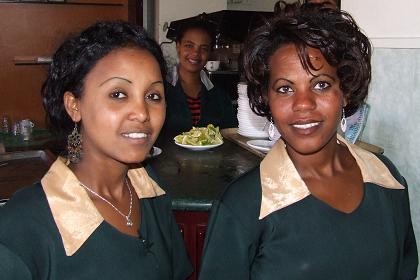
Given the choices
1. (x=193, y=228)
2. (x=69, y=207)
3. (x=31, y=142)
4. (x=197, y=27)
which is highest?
(x=197, y=27)

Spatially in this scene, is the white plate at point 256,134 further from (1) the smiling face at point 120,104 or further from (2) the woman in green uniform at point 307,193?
(1) the smiling face at point 120,104

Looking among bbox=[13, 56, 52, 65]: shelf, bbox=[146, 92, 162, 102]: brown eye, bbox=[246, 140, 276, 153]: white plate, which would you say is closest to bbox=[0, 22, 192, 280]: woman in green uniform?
bbox=[146, 92, 162, 102]: brown eye

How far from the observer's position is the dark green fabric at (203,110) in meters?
2.93

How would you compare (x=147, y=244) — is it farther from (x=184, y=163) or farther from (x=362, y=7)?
(x=362, y=7)

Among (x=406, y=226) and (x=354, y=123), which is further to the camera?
(x=354, y=123)

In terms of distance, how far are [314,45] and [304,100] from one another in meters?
0.14

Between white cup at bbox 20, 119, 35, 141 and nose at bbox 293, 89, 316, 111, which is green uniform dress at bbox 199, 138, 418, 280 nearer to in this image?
nose at bbox 293, 89, 316, 111

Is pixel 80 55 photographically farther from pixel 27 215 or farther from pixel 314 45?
pixel 314 45

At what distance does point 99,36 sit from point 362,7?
1.03 m

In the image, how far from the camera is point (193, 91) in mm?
3111

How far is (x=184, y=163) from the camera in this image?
1815mm

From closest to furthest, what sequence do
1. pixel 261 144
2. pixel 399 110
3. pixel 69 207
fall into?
pixel 69 207
pixel 399 110
pixel 261 144

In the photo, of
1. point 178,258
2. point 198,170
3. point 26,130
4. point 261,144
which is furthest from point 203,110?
point 178,258

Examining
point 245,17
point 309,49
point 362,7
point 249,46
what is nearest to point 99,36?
point 249,46
